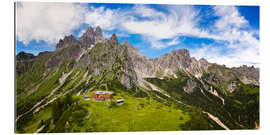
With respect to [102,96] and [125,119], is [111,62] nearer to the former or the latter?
[102,96]

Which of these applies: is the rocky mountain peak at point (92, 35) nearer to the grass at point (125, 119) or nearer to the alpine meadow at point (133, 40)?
the alpine meadow at point (133, 40)

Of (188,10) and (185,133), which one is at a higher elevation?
(188,10)

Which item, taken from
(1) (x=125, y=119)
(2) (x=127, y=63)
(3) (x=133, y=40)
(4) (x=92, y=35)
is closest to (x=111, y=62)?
(2) (x=127, y=63)

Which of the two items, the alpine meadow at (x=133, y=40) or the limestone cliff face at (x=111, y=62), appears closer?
the alpine meadow at (x=133, y=40)

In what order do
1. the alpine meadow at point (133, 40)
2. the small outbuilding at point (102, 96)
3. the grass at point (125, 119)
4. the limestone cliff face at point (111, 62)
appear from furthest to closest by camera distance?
the limestone cliff face at point (111, 62) < the small outbuilding at point (102, 96) < the alpine meadow at point (133, 40) < the grass at point (125, 119)

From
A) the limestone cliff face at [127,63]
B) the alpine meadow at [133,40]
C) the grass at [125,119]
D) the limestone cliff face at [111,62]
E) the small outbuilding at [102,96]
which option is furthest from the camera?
the limestone cliff face at [111,62]

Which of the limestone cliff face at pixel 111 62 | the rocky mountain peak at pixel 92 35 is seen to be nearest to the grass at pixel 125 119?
the rocky mountain peak at pixel 92 35

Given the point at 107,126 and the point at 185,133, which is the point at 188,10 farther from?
the point at 107,126

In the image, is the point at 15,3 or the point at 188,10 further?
the point at 188,10

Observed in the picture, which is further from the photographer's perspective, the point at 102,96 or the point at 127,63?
the point at 127,63

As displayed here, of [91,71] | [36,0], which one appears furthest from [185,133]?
[91,71]

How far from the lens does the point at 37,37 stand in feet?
80.5

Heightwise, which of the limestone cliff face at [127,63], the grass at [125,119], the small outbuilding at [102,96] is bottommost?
the grass at [125,119]

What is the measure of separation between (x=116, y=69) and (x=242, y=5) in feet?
143
